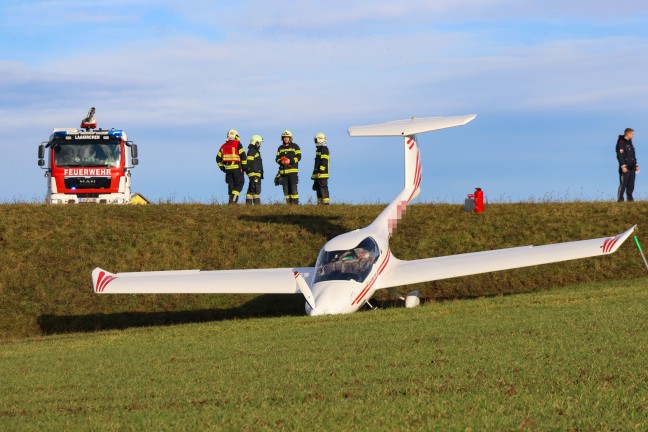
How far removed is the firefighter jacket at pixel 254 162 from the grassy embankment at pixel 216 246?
261cm

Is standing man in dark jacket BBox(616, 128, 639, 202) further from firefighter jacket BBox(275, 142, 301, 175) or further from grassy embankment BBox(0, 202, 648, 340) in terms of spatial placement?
firefighter jacket BBox(275, 142, 301, 175)

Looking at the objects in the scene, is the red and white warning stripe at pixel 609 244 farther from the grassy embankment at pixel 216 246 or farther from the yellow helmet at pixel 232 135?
the yellow helmet at pixel 232 135

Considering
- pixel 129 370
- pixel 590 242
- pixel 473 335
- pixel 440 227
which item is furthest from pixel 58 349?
pixel 440 227

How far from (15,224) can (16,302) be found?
17.4 feet

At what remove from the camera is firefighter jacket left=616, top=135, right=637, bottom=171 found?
36.4 metres

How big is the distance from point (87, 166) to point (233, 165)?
242 inches

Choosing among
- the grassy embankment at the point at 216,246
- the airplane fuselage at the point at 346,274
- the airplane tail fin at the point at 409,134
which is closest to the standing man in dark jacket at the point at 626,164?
the grassy embankment at the point at 216,246

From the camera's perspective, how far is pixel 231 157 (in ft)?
123

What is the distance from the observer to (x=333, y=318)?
20.2 metres

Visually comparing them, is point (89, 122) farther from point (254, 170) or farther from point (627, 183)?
point (627, 183)

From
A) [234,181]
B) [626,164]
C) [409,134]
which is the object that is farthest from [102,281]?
[626,164]

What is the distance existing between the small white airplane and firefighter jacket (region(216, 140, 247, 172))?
12.0m

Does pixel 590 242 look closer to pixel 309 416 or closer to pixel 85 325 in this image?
pixel 85 325

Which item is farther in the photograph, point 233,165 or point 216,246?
point 233,165
